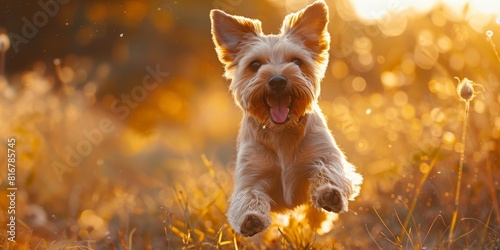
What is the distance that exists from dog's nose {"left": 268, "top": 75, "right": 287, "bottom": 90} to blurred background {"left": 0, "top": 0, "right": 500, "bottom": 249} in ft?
3.70

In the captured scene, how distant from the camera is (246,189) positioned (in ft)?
16.5

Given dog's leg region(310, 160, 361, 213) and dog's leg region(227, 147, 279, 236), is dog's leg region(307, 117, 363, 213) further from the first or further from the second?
dog's leg region(227, 147, 279, 236)

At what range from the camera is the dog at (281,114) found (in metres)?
4.95

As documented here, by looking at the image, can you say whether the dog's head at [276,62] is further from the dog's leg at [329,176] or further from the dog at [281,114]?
the dog's leg at [329,176]

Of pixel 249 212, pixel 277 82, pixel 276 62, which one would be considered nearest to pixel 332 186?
pixel 249 212

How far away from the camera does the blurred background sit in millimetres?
5699

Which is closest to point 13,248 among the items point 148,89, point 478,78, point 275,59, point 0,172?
point 0,172

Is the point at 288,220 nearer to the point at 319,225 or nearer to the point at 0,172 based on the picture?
the point at 319,225

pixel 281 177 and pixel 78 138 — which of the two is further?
pixel 78 138

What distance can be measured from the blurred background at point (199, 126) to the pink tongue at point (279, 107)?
2.94 feet

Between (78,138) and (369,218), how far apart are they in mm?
3647

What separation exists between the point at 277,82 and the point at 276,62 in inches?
14.4

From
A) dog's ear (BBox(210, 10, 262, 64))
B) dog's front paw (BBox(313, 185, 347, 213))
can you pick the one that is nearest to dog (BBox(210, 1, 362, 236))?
dog's ear (BBox(210, 10, 262, 64))

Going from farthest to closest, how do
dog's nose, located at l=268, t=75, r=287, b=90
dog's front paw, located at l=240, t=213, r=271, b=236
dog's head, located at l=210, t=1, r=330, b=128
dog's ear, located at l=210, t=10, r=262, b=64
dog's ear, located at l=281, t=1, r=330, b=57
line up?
dog's ear, located at l=210, t=10, r=262, b=64
dog's ear, located at l=281, t=1, r=330, b=57
dog's head, located at l=210, t=1, r=330, b=128
dog's nose, located at l=268, t=75, r=287, b=90
dog's front paw, located at l=240, t=213, r=271, b=236
